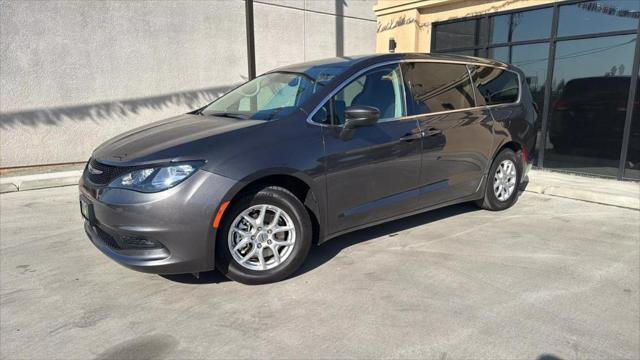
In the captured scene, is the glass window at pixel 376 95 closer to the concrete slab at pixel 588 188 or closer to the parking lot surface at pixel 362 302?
the parking lot surface at pixel 362 302

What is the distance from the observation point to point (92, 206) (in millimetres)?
3369

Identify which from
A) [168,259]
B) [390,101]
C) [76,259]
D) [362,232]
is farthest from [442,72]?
[76,259]

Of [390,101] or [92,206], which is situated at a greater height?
[390,101]

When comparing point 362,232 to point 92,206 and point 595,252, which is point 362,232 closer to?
point 595,252

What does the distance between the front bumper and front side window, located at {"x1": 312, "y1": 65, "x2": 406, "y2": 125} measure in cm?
109

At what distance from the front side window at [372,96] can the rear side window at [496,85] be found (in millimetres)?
1335

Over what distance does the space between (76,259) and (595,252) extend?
472 centimetres

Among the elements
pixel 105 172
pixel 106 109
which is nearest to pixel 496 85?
pixel 105 172

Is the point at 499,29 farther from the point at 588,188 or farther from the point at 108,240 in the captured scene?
the point at 108,240

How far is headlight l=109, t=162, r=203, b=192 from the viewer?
3.09 meters

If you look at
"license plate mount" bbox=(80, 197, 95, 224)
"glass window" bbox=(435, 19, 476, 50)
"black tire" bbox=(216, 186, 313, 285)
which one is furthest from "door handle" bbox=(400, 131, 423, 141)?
"glass window" bbox=(435, 19, 476, 50)

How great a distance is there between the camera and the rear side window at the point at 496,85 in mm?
5113

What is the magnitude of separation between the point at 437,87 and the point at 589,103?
420cm

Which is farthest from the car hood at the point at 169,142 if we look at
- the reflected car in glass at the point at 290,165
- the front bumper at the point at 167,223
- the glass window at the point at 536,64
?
the glass window at the point at 536,64
